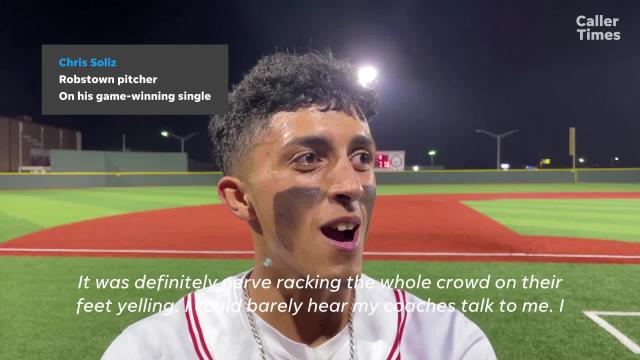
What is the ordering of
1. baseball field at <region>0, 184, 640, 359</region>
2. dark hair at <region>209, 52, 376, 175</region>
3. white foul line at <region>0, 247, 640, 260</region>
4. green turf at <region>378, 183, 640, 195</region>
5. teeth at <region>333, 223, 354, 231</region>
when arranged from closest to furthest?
teeth at <region>333, 223, 354, 231</region>, dark hair at <region>209, 52, 376, 175</region>, baseball field at <region>0, 184, 640, 359</region>, white foul line at <region>0, 247, 640, 260</region>, green turf at <region>378, 183, 640, 195</region>

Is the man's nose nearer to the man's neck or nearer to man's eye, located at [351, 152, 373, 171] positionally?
man's eye, located at [351, 152, 373, 171]

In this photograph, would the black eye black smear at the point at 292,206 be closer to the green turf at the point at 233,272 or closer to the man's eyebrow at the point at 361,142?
the man's eyebrow at the point at 361,142

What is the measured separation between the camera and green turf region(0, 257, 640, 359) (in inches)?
158

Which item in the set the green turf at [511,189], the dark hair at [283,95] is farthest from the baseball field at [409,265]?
the green turf at [511,189]

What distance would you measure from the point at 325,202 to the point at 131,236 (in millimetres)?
10161

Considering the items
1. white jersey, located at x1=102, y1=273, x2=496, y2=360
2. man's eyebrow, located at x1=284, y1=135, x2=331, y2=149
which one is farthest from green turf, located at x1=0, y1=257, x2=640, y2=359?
man's eyebrow, located at x1=284, y1=135, x2=331, y2=149

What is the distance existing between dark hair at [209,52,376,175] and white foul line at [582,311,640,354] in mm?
3966

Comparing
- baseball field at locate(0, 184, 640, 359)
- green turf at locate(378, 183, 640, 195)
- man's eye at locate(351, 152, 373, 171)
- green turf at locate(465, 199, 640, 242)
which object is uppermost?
man's eye at locate(351, 152, 373, 171)

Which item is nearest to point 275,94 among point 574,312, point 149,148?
point 574,312

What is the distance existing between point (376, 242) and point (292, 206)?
8458mm

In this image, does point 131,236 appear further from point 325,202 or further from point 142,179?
point 142,179

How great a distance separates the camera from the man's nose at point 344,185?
1286 millimetres

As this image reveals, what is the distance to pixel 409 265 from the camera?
24.3 ft

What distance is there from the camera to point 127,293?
5703 millimetres
